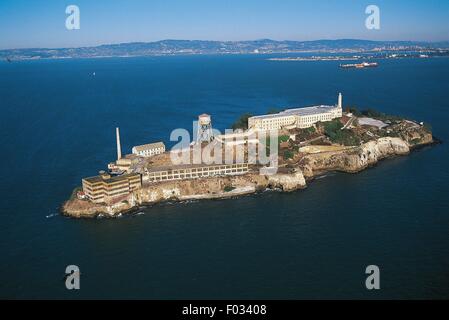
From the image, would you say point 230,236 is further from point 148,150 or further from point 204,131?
point 204,131

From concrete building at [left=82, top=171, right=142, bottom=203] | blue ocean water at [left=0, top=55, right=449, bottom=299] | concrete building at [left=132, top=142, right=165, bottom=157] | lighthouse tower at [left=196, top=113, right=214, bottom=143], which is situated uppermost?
lighthouse tower at [left=196, top=113, right=214, bottom=143]

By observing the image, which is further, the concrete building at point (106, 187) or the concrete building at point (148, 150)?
the concrete building at point (148, 150)

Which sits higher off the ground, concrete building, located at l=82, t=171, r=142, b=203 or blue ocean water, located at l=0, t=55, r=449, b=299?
concrete building, located at l=82, t=171, r=142, b=203

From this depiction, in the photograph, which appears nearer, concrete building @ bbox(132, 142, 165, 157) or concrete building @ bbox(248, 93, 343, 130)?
concrete building @ bbox(132, 142, 165, 157)

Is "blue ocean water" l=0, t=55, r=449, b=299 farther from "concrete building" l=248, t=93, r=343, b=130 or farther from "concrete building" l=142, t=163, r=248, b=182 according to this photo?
"concrete building" l=248, t=93, r=343, b=130

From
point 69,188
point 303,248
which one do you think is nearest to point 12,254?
point 69,188

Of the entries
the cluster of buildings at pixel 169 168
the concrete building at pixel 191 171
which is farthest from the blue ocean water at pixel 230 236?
the concrete building at pixel 191 171

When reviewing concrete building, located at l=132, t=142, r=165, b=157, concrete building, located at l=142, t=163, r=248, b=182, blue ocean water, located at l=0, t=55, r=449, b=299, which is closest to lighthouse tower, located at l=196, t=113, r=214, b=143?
concrete building, located at l=132, t=142, r=165, b=157

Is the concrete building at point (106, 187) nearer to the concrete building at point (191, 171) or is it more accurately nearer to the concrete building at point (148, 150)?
the concrete building at point (191, 171)
